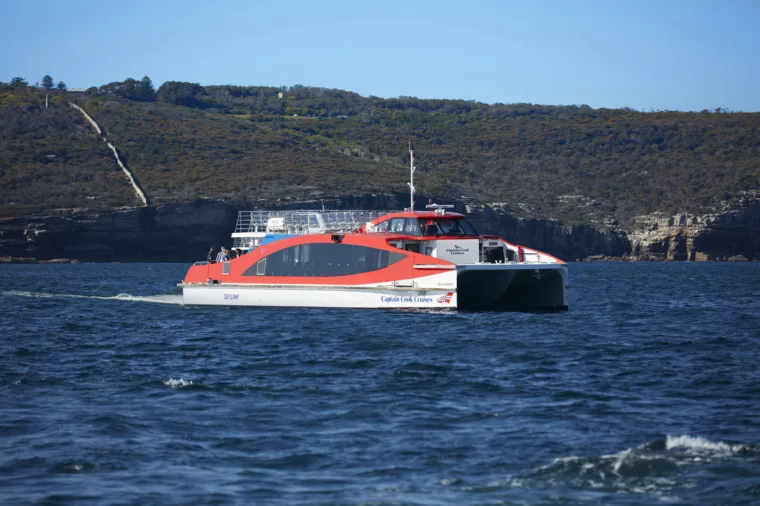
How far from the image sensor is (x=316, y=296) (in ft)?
107

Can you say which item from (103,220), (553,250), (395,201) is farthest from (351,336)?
(553,250)

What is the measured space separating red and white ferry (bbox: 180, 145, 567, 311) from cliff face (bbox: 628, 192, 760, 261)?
7884 centimetres

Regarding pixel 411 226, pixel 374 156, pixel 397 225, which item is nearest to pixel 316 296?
pixel 397 225

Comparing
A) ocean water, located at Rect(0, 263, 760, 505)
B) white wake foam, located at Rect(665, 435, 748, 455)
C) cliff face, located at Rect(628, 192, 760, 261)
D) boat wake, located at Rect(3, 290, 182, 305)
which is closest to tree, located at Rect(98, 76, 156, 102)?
cliff face, located at Rect(628, 192, 760, 261)

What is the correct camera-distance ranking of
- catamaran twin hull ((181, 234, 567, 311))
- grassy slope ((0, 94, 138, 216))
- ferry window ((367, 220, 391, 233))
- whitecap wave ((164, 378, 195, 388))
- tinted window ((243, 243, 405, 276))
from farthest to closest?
1. grassy slope ((0, 94, 138, 216))
2. ferry window ((367, 220, 391, 233))
3. tinted window ((243, 243, 405, 276))
4. catamaran twin hull ((181, 234, 567, 311))
5. whitecap wave ((164, 378, 195, 388))

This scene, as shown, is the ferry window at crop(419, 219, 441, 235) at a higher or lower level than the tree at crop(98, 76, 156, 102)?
lower

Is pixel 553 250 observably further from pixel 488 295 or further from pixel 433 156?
pixel 488 295

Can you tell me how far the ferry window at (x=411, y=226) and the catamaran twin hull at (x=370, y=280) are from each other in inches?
49.4

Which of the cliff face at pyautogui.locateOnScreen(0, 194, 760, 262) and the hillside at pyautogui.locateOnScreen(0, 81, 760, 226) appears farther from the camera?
the hillside at pyautogui.locateOnScreen(0, 81, 760, 226)

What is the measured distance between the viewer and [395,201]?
10488cm

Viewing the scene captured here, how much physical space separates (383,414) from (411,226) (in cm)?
1784

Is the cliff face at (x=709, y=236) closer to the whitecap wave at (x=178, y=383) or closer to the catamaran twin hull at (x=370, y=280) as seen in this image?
the catamaran twin hull at (x=370, y=280)

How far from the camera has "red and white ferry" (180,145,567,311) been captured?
30422 millimetres

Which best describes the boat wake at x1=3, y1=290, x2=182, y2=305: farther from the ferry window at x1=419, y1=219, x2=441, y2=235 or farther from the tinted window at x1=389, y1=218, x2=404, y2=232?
the ferry window at x1=419, y1=219, x2=441, y2=235
